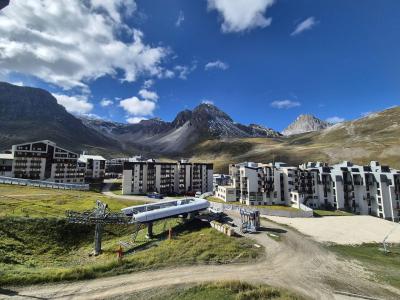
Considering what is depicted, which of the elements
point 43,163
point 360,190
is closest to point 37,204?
point 43,163

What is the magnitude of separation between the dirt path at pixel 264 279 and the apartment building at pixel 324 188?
191 ft

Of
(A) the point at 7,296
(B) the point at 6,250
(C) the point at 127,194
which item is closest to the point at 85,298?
(A) the point at 7,296

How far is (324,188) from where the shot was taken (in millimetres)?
112625

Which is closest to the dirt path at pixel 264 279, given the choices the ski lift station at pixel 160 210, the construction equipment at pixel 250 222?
the construction equipment at pixel 250 222

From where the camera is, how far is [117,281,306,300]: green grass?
31.1 meters

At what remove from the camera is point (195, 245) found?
47.9 m

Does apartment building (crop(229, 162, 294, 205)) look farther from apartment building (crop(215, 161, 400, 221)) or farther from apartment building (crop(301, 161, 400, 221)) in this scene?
apartment building (crop(301, 161, 400, 221))

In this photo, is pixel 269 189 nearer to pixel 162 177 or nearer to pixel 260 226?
pixel 260 226

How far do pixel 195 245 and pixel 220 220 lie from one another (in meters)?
22.4

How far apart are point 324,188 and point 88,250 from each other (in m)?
96.8

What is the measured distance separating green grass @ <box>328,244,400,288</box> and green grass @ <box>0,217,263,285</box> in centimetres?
1844

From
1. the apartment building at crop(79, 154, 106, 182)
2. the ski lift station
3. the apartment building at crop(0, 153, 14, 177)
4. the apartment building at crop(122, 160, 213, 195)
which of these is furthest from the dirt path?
the apartment building at crop(79, 154, 106, 182)

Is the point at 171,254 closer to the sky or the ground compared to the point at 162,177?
closer to the ground

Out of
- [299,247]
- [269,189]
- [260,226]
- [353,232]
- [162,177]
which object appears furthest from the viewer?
[162,177]
